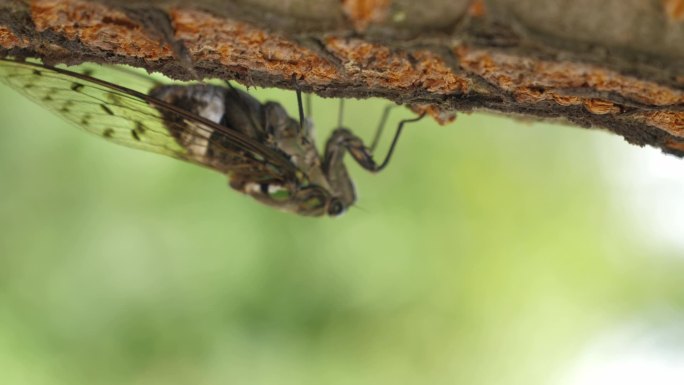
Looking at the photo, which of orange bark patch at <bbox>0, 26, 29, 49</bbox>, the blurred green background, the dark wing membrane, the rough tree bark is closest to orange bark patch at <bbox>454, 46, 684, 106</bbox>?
the rough tree bark

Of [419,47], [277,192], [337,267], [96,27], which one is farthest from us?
[337,267]

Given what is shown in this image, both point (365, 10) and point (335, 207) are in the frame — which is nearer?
point (365, 10)

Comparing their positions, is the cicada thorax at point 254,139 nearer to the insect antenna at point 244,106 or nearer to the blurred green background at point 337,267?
the insect antenna at point 244,106

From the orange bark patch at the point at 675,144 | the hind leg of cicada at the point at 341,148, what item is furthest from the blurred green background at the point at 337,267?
the orange bark patch at the point at 675,144

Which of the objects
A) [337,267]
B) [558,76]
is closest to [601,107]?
[558,76]

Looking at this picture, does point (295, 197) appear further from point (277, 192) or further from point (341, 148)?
point (341, 148)

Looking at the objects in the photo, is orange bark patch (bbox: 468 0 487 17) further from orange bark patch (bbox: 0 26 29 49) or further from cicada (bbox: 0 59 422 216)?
cicada (bbox: 0 59 422 216)

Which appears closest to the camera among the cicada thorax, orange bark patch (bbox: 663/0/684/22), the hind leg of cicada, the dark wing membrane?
orange bark patch (bbox: 663/0/684/22)
